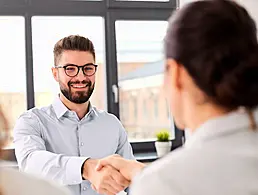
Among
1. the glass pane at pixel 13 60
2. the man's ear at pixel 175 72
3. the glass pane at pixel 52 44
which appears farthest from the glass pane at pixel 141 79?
the man's ear at pixel 175 72

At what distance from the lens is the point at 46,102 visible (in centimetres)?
374

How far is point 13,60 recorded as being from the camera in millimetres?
3707

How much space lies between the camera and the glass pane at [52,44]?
3.75 m

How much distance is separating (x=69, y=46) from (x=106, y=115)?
1.54 ft

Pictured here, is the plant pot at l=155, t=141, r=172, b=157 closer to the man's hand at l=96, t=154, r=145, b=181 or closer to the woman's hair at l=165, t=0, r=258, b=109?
the man's hand at l=96, t=154, r=145, b=181

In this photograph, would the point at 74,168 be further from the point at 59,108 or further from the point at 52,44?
the point at 52,44

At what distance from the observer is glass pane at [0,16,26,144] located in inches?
145

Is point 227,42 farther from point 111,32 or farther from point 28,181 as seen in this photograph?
point 111,32

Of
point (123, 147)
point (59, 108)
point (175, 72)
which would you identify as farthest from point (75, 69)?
point (175, 72)

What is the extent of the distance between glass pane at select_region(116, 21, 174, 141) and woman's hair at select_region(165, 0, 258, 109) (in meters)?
2.94

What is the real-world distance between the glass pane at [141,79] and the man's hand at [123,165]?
188cm

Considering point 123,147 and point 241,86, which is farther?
point 123,147

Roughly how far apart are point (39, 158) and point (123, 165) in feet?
1.43

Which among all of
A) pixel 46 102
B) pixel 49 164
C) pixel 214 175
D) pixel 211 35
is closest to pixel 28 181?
pixel 214 175
